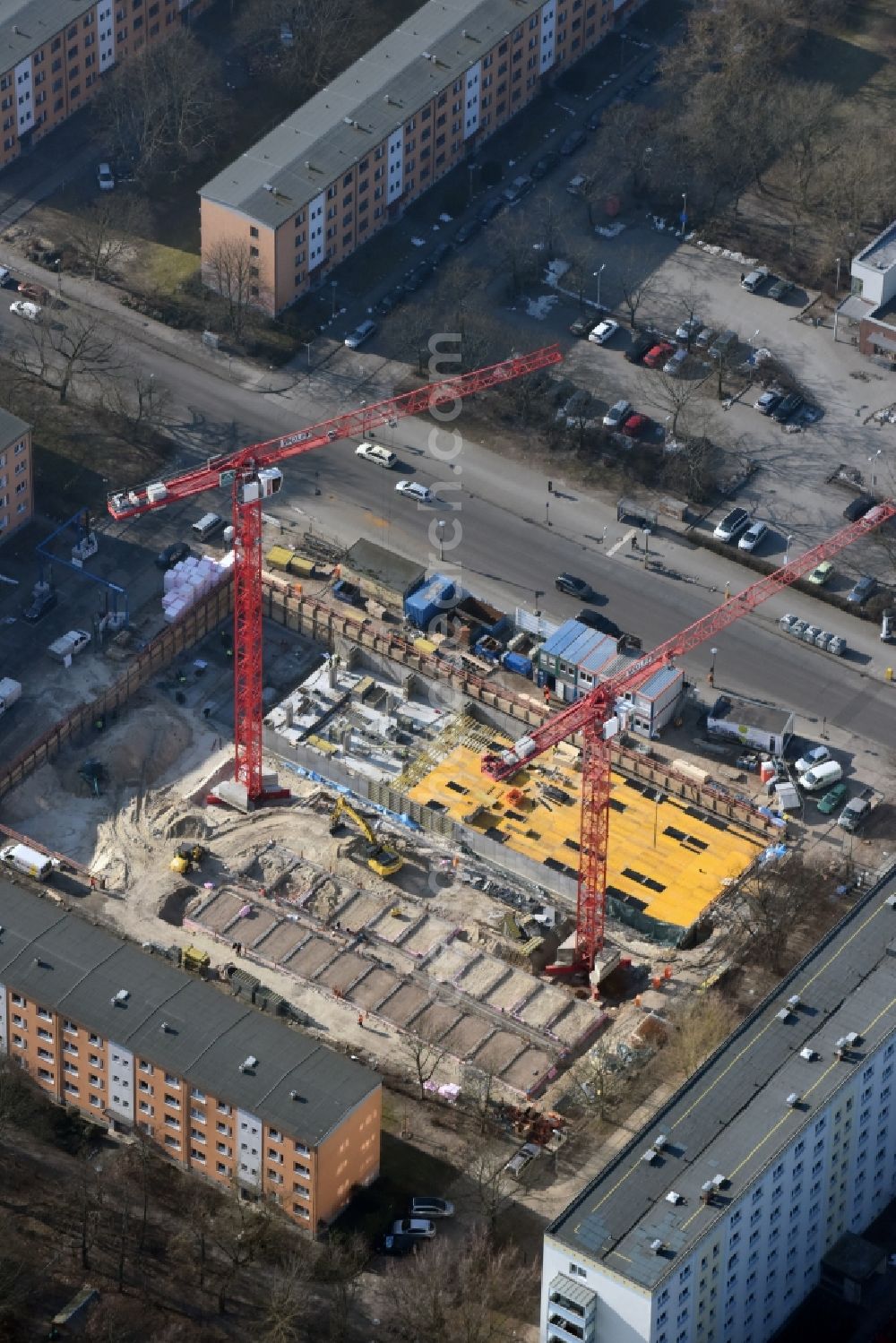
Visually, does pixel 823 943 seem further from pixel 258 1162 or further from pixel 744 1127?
pixel 258 1162

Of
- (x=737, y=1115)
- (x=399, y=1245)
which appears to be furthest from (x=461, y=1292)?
(x=737, y=1115)

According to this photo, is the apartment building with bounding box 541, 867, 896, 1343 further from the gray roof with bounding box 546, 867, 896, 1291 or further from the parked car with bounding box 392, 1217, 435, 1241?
the parked car with bounding box 392, 1217, 435, 1241

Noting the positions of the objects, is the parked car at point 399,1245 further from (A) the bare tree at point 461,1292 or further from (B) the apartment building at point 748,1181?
(B) the apartment building at point 748,1181

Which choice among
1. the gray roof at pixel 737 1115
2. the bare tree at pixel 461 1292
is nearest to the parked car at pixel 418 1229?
the bare tree at pixel 461 1292

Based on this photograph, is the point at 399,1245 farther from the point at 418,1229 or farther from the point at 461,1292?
the point at 461,1292

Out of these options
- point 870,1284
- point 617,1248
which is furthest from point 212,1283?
point 870,1284

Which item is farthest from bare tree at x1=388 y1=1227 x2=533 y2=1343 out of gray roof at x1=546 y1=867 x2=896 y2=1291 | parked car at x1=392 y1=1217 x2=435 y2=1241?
gray roof at x1=546 y1=867 x2=896 y2=1291
